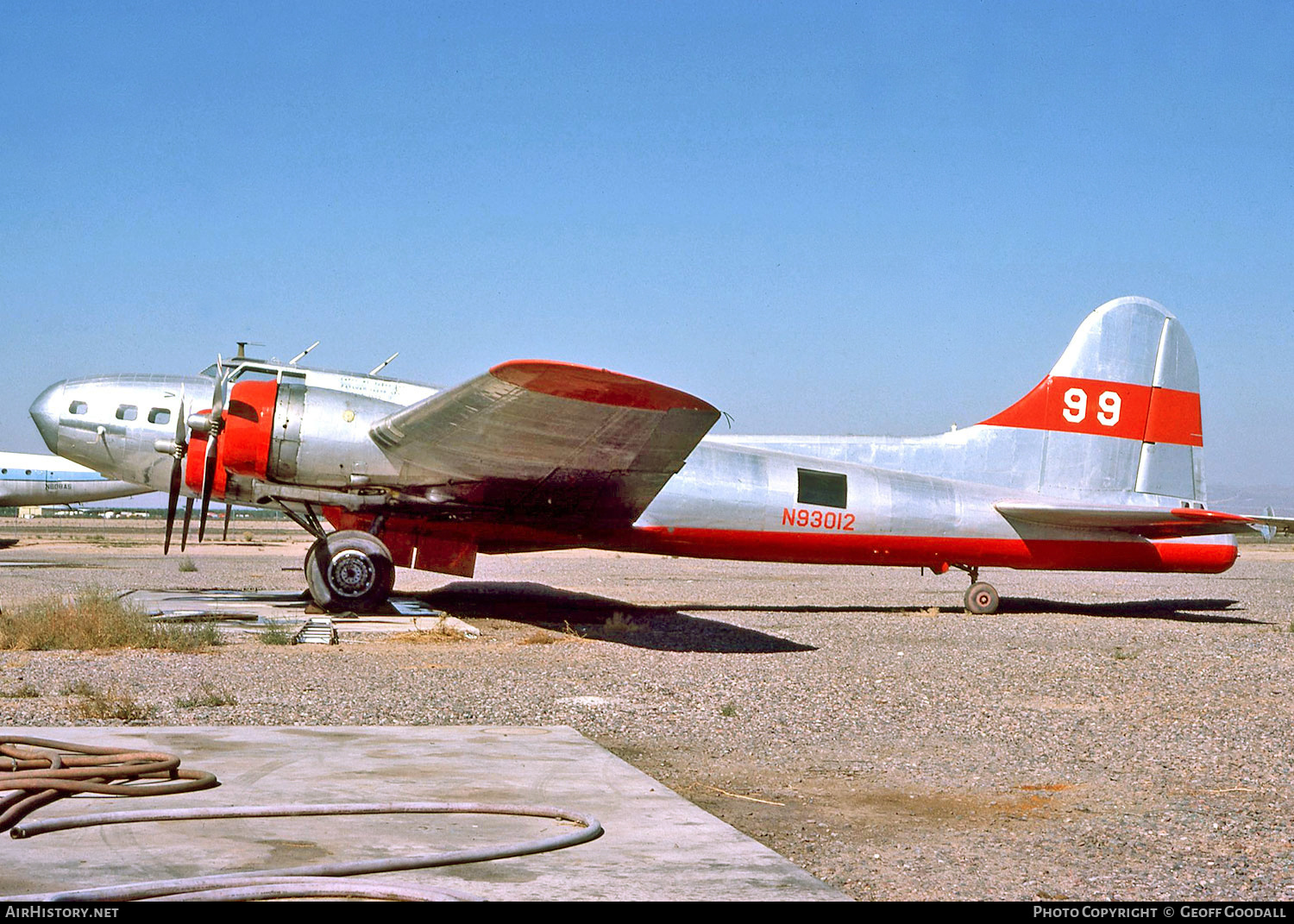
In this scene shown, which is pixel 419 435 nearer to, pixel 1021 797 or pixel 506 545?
pixel 506 545

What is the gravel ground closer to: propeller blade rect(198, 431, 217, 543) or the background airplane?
propeller blade rect(198, 431, 217, 543)

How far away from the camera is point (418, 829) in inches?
177

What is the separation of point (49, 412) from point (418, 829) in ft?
43.6

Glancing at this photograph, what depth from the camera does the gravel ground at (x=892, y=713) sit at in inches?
193

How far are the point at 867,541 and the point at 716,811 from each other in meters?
11.9

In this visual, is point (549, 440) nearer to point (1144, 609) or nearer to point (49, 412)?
point (49, 412)

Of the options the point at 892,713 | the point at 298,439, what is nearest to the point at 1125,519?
the point at 892,713

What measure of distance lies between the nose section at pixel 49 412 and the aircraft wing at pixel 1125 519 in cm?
1369

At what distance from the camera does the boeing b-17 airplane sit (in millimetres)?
13109

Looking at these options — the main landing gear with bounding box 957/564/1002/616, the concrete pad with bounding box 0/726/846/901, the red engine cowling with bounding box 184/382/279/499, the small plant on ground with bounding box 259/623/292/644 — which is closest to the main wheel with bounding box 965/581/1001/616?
the main landing gear with bounding box 957/564/1002/616

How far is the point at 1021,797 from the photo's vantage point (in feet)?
19.8

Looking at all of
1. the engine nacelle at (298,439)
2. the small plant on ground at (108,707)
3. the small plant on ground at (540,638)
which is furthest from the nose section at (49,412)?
the small plant on ground at (108,707)

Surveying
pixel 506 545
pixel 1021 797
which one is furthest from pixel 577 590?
pixel 1021 797

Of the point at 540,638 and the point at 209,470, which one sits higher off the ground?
the point at 209,470
